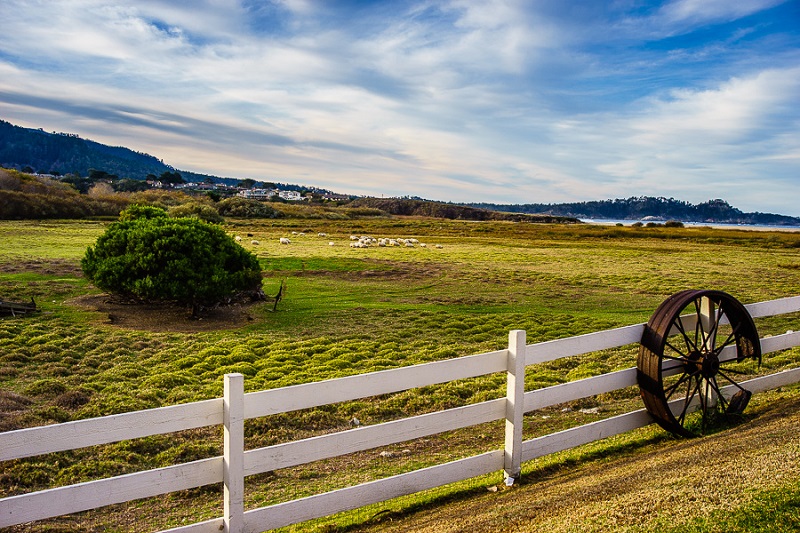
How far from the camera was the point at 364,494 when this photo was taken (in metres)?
5.20

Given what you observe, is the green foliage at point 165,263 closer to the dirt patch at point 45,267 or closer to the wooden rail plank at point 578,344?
the dirt patch at point 45,267

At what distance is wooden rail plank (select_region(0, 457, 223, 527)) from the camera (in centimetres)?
393

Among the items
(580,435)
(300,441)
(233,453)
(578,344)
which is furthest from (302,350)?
(233,453)

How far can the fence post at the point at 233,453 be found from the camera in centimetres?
446

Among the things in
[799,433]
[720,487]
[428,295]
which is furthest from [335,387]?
[428,295]

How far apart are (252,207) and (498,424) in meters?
111

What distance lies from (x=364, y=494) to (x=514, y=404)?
177cm

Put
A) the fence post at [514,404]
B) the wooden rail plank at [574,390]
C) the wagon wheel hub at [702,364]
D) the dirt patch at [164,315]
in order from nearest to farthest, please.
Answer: the fence post at [514,404], the wooden rail plank at [574,390], the wagon wheel hub at [702,364], the dirt patch at [164,315]

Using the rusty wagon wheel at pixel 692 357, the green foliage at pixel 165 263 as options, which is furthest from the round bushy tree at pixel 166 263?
the rusty wagon wheel at pixel 692 357

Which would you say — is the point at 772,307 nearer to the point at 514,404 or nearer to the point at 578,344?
the point at 578,344

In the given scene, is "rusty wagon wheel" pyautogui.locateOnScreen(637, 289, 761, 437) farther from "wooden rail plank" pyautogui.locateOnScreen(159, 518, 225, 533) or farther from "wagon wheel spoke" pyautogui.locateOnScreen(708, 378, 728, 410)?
"wooden rail plank" pyautogui.locateOnScreen(159, 518, 225, 533)

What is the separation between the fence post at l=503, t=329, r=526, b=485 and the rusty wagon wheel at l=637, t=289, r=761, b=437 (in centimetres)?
182

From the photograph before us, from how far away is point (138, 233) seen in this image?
19.4m

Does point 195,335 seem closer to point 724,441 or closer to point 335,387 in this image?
point 335,387
